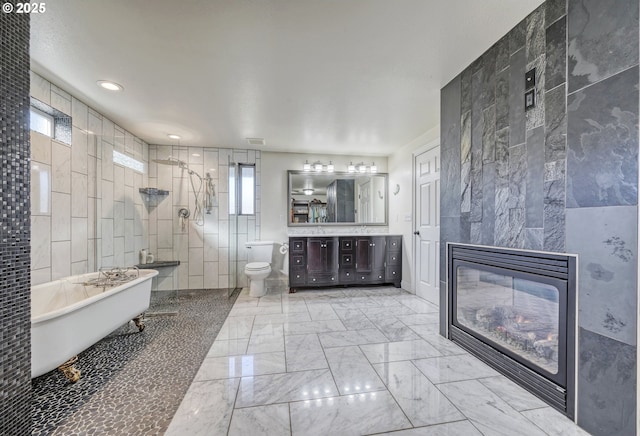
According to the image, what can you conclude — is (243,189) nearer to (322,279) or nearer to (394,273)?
(322,279)

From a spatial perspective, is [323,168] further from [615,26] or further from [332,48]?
[615,26]

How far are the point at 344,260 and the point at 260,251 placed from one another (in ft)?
4.32

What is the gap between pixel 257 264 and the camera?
385 cm

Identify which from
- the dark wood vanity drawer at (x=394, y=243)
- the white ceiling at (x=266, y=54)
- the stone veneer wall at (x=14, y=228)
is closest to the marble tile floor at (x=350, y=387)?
the stone veneer wall at (x=14, y=228)

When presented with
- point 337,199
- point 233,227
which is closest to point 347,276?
point 337,199

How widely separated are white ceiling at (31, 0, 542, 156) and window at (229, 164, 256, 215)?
1.21 meters

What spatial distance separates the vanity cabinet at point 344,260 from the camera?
13.3 feet

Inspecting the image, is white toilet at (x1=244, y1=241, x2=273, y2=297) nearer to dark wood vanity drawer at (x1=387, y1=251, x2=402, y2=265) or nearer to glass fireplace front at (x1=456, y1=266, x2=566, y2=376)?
dark wood vanity drawer at (x1=387, y1=251, x2=402, y2=265)

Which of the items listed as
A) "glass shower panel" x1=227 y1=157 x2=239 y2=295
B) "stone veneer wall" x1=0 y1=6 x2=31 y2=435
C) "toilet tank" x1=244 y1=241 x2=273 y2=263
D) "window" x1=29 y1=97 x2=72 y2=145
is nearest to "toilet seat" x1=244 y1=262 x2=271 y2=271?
"toilet tank" x1=244 y1=241 x2=273 y2=263

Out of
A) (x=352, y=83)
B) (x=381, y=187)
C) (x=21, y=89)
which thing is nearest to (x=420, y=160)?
(x=381, y=187)

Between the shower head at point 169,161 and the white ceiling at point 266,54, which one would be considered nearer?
the white ceiling at point 266,54

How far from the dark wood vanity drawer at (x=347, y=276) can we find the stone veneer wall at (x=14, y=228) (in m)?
3.52

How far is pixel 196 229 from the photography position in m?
4.20

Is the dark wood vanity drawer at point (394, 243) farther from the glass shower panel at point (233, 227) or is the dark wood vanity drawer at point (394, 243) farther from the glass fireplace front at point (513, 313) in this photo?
the glass shower panel at point (233, 227)
